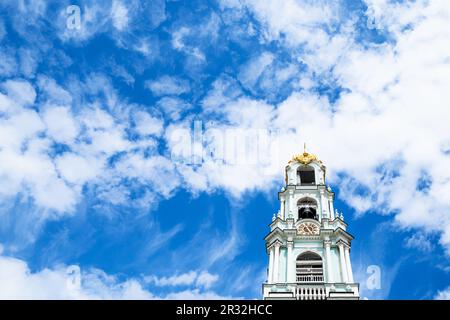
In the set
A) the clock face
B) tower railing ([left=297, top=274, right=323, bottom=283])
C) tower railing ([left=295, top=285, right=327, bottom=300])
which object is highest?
the clock face

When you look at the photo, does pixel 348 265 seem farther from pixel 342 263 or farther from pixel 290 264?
pixel 290 264

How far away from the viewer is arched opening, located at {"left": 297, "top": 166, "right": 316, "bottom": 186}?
62125 millimetres

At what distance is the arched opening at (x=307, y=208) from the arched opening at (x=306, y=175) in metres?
4.23

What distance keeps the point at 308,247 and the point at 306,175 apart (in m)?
12.6

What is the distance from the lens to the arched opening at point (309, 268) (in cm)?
4900

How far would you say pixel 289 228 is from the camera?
52.9 metres

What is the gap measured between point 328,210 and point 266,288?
41.7 ft

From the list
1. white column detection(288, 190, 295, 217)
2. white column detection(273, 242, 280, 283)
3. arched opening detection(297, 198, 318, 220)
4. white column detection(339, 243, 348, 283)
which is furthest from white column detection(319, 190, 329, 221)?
white column detection(273, 242, 280, 283)

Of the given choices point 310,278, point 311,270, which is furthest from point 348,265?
point 310,278

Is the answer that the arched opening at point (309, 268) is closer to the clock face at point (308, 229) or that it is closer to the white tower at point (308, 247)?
the white tower at point (308, 247)

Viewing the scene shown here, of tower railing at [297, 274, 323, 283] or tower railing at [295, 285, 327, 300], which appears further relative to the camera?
tower railing at [297, 274, 323, 283]

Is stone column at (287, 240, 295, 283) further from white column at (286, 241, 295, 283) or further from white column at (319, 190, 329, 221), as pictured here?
white column at (319, 190, 329, 221)
